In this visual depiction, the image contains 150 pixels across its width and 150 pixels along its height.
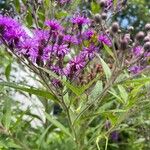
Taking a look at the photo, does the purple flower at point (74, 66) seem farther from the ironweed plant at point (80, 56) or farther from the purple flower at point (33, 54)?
the purple flower at point (33, 54)

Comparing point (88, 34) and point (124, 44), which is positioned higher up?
point (88, 34)

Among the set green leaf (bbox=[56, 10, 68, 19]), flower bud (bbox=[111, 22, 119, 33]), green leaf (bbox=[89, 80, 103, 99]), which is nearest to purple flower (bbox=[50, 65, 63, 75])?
green leaf (bbox=[89, 80, 103, 99])

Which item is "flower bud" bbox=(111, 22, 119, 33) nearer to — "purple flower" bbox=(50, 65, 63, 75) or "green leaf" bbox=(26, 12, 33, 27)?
"purple flower" bbox=(50, 65, 63, 75)

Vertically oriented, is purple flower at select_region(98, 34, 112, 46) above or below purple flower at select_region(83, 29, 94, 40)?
below

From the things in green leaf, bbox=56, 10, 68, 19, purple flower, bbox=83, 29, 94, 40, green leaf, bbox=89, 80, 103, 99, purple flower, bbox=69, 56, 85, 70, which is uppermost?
green leaf, bbox=56, 10, 68, 19

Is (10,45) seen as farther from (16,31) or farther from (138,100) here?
(138,100)

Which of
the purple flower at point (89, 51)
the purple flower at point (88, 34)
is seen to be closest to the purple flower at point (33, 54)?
the purple flower at point (89, 51)

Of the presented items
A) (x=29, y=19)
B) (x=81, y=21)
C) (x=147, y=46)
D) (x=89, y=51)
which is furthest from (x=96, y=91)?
(x=29, y=19)

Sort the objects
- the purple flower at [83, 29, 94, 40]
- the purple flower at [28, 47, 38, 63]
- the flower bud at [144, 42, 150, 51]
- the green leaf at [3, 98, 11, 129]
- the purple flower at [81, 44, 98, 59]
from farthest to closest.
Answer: the green leaf at [3, 98, 11, 129]
the purple flower at [83, 29, 94, 40]
the purple flower at [81, 44, 98, 59]
the purple flower at [28, 47, 38, 63]
the flower bud at [144, 42, 150, 51]

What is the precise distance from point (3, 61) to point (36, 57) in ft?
5.37

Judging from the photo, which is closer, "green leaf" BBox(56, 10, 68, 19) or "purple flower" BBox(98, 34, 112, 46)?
"purple flower" BBox(98, 34, 112, 46)

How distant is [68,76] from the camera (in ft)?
6.28

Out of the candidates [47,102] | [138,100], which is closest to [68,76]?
[138,100]

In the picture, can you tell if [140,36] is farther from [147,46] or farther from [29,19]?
[29,19]
